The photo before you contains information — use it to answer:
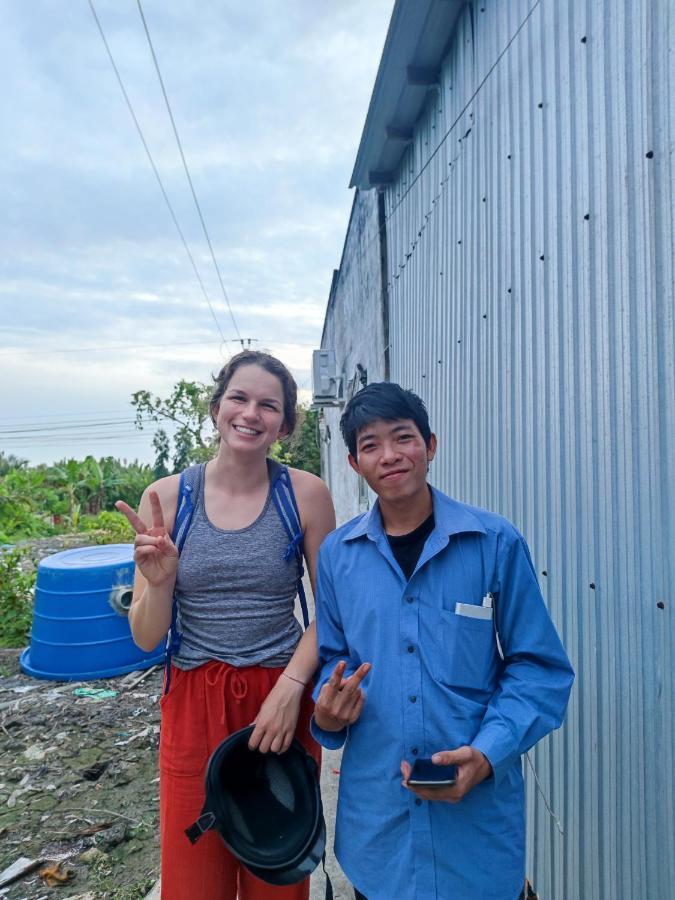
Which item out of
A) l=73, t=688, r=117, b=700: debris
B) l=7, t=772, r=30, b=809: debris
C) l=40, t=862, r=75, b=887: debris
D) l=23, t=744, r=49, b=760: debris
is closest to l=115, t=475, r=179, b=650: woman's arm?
l=40, t=862, r=75, b=887: debris

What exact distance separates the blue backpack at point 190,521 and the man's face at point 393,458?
1.20 ft

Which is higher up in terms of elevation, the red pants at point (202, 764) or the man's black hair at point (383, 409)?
the man's black hair at point (383, 409)

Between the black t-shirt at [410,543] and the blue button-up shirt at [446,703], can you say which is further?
the black t-shirt at [410,543]

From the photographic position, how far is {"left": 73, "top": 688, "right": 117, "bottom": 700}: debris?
4.78 m

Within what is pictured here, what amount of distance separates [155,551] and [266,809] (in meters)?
0.79

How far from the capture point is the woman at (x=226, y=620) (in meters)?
1.64

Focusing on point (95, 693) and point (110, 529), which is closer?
point (95, 693)

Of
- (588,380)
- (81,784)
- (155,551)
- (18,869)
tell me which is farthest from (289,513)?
(81,784)

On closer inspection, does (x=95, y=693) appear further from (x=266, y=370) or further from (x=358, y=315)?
(x=358, y=315)

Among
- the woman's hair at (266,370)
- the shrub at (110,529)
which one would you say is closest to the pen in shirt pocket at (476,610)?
the woman's hair at (266,370)

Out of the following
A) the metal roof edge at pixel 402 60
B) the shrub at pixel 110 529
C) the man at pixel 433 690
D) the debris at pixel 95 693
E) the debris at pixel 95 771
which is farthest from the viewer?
the shrub at pixel 110 529

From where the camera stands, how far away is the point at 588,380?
1.72 metres

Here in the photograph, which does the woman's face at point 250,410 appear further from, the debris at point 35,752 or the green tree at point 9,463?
the green tree at point 9,463

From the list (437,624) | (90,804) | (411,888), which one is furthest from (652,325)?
(90,804)
